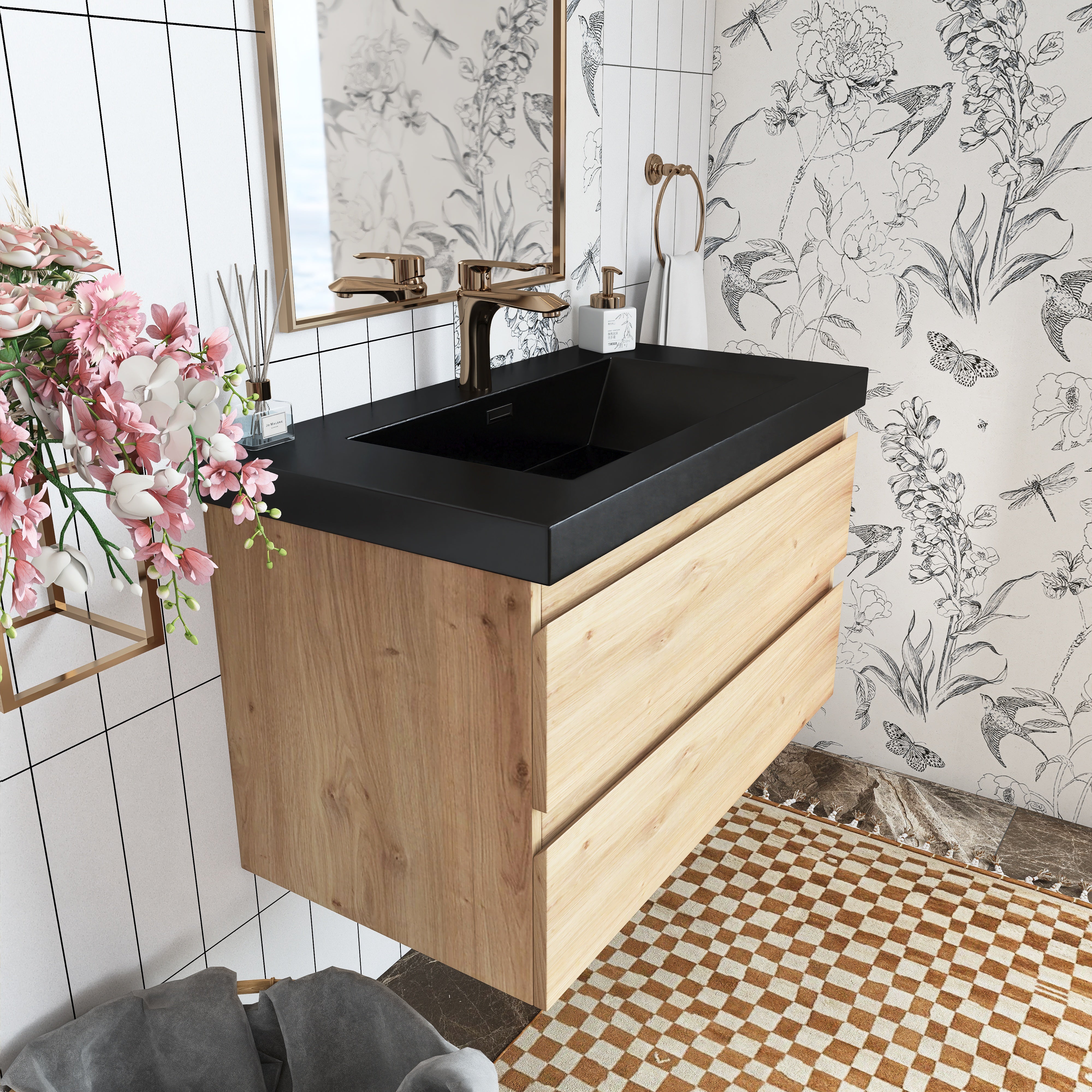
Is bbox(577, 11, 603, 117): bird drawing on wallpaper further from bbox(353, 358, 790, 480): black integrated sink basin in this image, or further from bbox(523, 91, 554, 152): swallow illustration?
bbox(353, 358, 790, 480): black integrated sink basin

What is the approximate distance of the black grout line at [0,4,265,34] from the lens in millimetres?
1015

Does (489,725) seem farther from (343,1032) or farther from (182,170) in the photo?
(182,170)

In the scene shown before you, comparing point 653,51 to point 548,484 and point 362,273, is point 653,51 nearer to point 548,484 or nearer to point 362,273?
point 362,273

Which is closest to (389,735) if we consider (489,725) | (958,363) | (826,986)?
(489,725)

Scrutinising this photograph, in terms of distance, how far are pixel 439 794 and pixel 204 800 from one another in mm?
390

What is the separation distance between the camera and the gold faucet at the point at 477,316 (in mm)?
1545

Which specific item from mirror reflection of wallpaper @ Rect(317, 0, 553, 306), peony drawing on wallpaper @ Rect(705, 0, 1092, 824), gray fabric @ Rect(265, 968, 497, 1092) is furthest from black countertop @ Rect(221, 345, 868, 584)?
peony drawing on wallpaper @ Rect(705, 0, 1092, 824)

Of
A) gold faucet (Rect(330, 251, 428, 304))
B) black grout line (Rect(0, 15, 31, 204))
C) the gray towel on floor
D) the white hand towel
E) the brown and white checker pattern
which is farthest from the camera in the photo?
the white hand towel

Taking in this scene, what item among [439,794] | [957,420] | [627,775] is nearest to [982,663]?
[957,420]

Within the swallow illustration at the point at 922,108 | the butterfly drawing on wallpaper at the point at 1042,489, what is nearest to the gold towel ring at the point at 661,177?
the swallow illustration at the point at 922,108

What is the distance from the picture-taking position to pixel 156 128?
1.16 meters

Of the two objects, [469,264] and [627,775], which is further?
[469,264]

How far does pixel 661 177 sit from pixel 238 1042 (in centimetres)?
174

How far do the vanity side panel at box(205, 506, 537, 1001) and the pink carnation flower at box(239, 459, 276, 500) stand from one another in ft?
0.87
